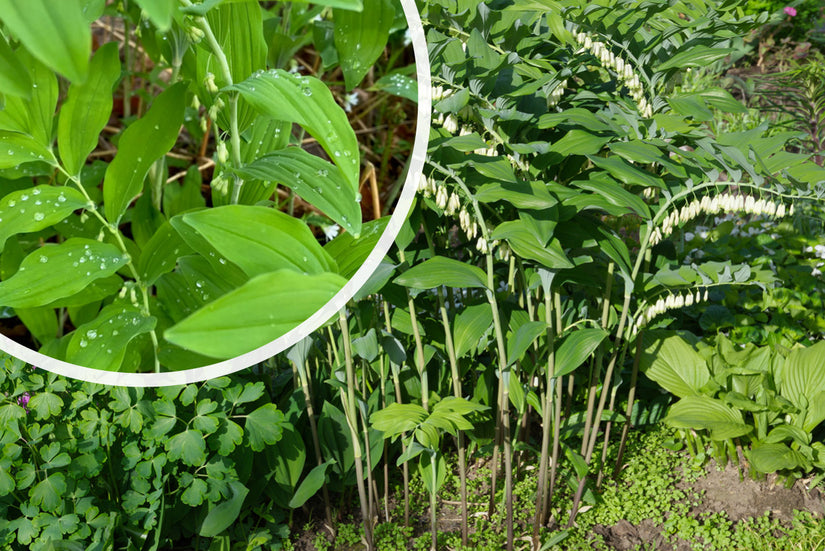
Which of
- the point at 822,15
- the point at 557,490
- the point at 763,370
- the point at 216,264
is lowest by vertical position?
the point at 557,490

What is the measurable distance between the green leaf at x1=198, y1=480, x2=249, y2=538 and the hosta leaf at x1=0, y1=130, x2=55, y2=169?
2.18 feet

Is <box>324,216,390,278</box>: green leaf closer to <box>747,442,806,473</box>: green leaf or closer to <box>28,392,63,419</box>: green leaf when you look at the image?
<box>28,392,63,419</box>: green leaf

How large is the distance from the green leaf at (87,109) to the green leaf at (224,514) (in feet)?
2.14

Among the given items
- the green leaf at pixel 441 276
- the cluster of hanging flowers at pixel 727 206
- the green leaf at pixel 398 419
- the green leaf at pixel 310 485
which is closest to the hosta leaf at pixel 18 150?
the green leaf at pixel 441 276

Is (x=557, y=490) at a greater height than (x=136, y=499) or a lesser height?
lesser

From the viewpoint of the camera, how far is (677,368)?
57.7 inches

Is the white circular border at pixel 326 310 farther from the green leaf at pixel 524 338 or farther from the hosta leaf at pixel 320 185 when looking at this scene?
the green leaf at pixel 524 338

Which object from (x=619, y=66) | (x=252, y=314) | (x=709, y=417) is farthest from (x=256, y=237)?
(x=709, y=417)

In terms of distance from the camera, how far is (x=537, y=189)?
94cm

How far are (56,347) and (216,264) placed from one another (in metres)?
0.34

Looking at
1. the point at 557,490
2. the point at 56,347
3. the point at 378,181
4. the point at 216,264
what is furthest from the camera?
the point at 557,490

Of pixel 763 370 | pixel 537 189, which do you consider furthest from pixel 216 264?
pixel 763 370

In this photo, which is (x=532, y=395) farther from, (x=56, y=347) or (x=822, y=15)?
(x=822, y=15)

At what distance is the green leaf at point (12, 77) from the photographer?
0.42 m
